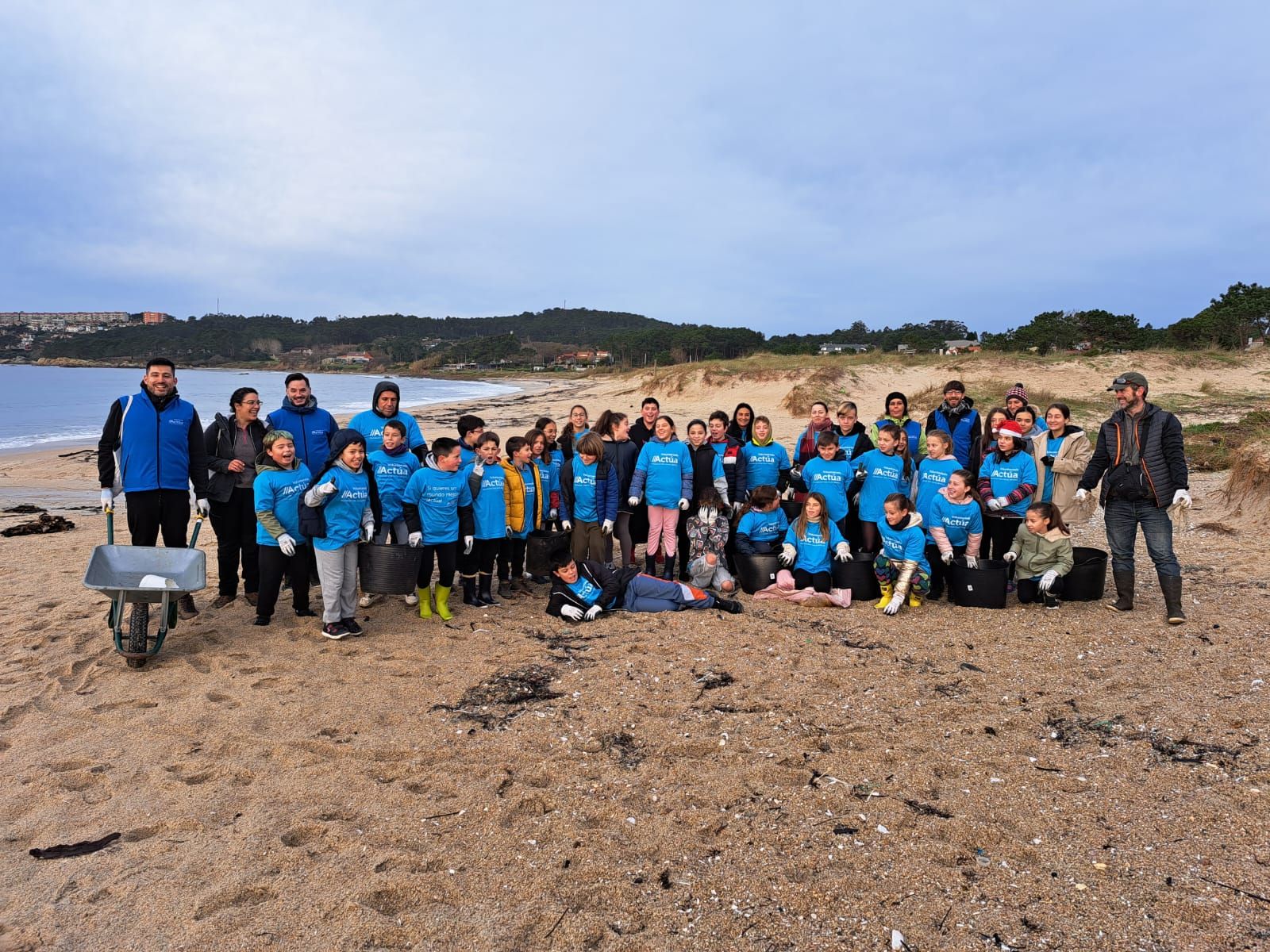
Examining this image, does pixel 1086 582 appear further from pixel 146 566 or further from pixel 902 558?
pixel 146 566

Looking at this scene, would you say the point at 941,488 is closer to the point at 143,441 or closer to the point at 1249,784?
the point at 1249,784

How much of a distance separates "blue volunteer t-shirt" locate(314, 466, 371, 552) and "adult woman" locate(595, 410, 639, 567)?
2288 mm

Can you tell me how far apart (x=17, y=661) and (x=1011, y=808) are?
240 inches

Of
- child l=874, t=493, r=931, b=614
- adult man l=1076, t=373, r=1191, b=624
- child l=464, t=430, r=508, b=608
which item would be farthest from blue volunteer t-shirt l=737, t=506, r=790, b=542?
adult man l=1076, t=373, r=1191, b=624

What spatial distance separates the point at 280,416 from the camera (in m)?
6.06

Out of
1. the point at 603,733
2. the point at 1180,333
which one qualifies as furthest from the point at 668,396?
the point at 603,733

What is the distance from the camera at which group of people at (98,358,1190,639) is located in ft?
17.6

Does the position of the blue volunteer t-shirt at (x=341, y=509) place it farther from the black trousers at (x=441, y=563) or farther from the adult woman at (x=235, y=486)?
the adult woman at (x=235, y=486)

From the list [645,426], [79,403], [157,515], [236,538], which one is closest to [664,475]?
[645,426]

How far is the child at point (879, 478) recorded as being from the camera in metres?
6.50

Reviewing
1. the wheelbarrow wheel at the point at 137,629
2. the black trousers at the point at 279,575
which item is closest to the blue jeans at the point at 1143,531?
the black trousers at the point at 279,575

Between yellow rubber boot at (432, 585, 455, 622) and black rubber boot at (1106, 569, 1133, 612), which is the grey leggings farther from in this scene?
black rubber boot at (1106, 569, 1133, 612)

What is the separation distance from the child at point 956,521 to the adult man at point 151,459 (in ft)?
19.4

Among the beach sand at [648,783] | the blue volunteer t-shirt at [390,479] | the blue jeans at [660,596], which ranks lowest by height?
the beach sand at [648,783]
